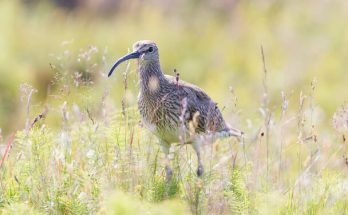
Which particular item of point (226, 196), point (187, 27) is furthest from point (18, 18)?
point (226, 196)

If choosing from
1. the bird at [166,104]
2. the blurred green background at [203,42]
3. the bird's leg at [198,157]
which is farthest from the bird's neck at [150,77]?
the blurred green background at [203,42]

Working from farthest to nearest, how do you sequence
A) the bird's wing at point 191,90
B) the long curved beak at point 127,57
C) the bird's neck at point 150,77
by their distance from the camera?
1. the bird's wing at point 191,90
2. the bird's neck at point 150,77
3. the long curved beak at point 127,57

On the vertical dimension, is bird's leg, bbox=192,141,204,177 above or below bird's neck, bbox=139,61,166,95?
below

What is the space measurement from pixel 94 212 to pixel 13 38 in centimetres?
803

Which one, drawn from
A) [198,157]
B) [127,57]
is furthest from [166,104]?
[198,157]

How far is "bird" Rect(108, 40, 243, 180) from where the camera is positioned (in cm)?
600

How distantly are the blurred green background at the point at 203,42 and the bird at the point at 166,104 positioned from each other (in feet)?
10.8

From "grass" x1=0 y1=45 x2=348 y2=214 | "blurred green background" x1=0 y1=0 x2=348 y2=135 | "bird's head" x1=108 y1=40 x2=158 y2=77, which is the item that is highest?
"blurred green background" x1=0 y1=0 x2=348 y2=135

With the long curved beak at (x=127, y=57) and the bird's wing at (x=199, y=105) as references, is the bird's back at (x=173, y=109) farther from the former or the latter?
the long curved beak at (x=127, y=57)

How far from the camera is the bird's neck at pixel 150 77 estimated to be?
6270 millimetres

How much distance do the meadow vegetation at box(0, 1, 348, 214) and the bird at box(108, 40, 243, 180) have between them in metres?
0.14

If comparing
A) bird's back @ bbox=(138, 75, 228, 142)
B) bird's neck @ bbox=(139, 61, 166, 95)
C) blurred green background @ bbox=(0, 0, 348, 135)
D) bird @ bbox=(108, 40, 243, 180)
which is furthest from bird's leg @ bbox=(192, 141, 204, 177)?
blurred green background @ bbox=(0, 0, 348, 135)

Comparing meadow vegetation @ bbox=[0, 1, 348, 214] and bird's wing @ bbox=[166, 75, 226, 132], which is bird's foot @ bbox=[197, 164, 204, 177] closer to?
meadow vegetation @ bbox=[0, 1, 348, 214]

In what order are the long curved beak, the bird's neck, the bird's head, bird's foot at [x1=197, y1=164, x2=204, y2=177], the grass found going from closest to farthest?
the grass → bird's foot at [x1=197, y1=164, x2=204, y2=177] → the long curved beak → the bird's head → the bird's neck
